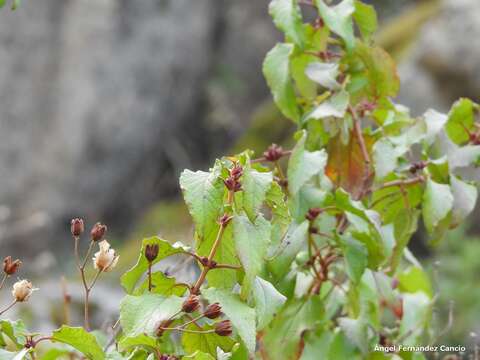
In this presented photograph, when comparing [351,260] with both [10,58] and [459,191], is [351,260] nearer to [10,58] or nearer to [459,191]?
[459,191]

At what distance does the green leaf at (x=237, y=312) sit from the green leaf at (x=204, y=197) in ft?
0.20

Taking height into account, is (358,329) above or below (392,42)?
A: below

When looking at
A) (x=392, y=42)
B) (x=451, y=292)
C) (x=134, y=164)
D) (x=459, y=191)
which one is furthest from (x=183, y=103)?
(x=459, y=191)

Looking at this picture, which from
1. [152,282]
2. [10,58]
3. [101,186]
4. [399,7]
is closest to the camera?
[152,282]

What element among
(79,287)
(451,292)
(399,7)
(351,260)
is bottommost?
Answer: (451,292)

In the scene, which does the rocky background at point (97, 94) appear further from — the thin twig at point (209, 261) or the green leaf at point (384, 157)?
the thin twig at point (209, 261)

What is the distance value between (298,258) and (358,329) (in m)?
0.12

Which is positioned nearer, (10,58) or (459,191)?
(459,191)

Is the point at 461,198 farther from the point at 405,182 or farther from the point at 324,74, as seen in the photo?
the point at 324,74

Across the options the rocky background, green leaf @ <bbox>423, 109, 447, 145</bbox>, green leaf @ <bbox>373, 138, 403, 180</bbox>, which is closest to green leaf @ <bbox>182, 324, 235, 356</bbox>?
green leaf @ <bbox>373, 138, 403, 180</bbox>

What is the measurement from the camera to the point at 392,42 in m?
4.88

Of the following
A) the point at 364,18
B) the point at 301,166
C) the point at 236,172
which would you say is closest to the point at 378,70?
the point at 364,18

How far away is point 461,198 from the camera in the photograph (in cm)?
119

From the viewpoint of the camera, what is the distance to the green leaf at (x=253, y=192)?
833 mm
